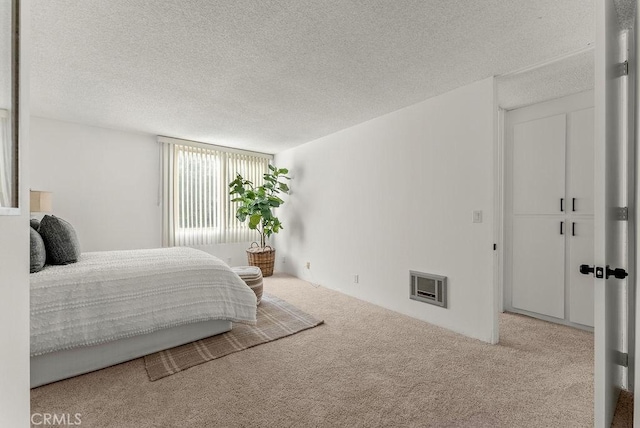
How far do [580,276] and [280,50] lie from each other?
11.6 ft

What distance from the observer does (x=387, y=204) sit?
349 centimetres

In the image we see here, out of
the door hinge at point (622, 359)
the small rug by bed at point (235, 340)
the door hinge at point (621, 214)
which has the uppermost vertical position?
the door hinge at point (621, 214)

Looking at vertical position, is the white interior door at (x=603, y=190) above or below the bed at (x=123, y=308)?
above

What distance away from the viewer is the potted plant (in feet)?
16.2

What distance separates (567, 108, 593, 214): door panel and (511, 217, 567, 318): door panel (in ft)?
0.85

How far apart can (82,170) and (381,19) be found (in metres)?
4.30

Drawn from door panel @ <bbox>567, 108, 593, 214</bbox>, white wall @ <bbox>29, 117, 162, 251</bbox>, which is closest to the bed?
white wall @ <bbox>29, 117, 162, 251</bbox>

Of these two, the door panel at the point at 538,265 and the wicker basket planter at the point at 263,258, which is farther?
the wicker basket planter at the point at 263,258

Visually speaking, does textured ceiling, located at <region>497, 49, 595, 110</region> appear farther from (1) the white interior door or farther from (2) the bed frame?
(2) the bed frame

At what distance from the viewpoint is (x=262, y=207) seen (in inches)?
195

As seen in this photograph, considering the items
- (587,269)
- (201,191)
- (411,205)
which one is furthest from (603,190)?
(201,191)

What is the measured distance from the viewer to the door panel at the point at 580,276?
2781mm

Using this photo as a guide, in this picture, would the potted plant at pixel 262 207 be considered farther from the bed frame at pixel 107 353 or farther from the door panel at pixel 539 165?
the door panel at pixel 539 165

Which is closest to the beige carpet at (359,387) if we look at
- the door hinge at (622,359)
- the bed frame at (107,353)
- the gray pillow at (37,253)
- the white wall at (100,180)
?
the bed frame at (107,353)
